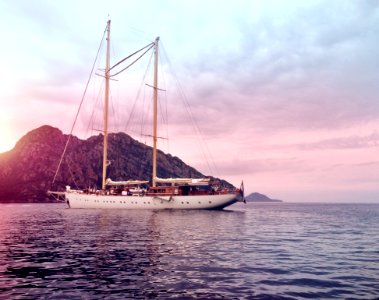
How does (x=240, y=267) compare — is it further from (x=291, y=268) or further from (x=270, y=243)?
(x=270, y=243)

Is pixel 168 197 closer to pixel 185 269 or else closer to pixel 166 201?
pixel 166 201

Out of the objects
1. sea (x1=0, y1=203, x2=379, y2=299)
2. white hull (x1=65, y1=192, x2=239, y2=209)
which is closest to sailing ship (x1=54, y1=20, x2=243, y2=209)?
white hull (x1=65, y1=192, x2=239, y2=209)

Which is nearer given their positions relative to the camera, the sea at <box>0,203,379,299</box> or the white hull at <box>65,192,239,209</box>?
the sea at <box>0,203,379,299</box>

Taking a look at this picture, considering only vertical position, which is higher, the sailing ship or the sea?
the sailing ship

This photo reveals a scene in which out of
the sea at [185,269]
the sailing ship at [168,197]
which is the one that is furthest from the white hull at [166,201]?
the sea at [185,269]

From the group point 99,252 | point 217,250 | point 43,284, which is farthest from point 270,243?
point 43,284

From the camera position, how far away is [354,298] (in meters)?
11.8

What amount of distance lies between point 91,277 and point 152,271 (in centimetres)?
260

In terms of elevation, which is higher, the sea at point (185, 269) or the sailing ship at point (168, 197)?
the sailing ship at point (168, 197)

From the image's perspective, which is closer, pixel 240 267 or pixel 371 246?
pixel 240 267

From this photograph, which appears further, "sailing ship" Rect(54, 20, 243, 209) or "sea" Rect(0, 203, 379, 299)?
"sailing ship" Rect(54, 20, 243, 209)

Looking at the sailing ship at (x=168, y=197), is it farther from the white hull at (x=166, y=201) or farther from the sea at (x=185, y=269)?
the sea at (x=185, y=269)

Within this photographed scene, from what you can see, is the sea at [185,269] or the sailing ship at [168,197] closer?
the sea at [185,269]

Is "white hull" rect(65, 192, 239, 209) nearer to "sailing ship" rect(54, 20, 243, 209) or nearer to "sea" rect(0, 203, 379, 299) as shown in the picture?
"sailing ship" rect(54, 20, 243, 209)
